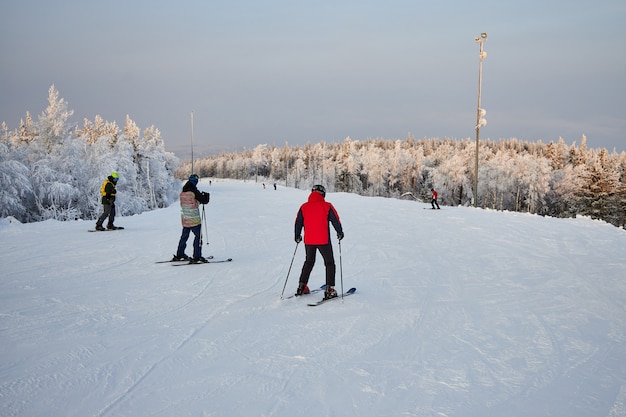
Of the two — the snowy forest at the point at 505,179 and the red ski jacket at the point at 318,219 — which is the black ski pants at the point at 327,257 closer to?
the red ski jacket at the point at 318,219

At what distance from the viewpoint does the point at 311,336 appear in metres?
4.91

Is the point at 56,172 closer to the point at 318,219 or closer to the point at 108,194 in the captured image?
the point at 108,194

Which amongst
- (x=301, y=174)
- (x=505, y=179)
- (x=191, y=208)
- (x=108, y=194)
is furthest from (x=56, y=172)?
(x=301, y=174)

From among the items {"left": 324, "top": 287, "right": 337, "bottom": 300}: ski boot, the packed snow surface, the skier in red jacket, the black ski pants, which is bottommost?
the packed snow surface

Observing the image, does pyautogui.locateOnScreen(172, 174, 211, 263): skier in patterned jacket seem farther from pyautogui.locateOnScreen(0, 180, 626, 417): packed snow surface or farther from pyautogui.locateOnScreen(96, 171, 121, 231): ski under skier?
pyautogui.locateOnScreen(96, 171, 121, 231): ski under skier

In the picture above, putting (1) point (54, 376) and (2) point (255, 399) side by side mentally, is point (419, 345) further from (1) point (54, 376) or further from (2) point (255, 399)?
(1) point (54, 376)

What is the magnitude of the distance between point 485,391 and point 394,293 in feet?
10.6

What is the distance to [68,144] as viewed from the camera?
37.1m

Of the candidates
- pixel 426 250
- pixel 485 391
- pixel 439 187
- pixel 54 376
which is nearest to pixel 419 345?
pixel 485 391

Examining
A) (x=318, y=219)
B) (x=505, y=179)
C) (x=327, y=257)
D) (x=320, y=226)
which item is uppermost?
(x=505, y=179)

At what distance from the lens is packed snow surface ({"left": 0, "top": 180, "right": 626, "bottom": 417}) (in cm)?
351

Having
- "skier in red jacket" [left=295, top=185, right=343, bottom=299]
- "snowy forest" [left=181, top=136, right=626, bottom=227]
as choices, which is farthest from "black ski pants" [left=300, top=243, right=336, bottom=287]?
"snowy forest" [left=181, top=136, right=626, bottom=227]

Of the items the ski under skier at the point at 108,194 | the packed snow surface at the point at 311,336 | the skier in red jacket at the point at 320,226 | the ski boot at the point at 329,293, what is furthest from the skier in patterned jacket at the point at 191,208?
the ski under skier at the point at 108,194

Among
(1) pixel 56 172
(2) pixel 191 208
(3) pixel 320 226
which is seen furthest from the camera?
(1) pixel 56 172
